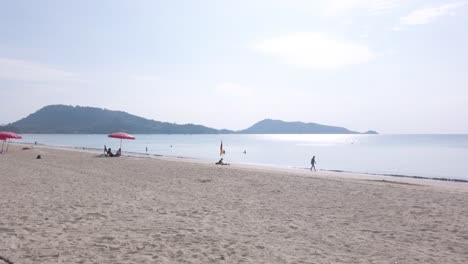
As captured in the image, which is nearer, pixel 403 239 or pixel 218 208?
pixel 403 239

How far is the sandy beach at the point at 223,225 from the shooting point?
702 centimetres

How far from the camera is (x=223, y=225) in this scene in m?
9.42

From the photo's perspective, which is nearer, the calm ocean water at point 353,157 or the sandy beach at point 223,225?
the sandy beach at point 223,225

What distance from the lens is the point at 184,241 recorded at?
780cm

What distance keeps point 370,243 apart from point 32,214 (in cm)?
817

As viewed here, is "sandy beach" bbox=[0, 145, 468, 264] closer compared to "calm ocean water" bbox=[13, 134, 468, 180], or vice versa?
"sandy beach" bbox=[0, 145, 468, 264]

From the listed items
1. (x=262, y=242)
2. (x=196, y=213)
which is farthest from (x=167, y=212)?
(x=262, y=242)

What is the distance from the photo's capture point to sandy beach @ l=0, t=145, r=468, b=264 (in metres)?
7.02

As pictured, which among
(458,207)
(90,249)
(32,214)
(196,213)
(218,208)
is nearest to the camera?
(90,249)

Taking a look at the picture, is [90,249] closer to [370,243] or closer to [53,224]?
[53,224]

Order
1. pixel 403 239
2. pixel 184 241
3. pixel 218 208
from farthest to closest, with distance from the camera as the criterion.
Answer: pixel 218 208 < pixel 403 239 < pixel 184 241

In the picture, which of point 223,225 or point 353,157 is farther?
point 353,157

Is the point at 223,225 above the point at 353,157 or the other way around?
the other way around

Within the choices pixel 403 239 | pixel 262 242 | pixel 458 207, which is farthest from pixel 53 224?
pixel 458 207
